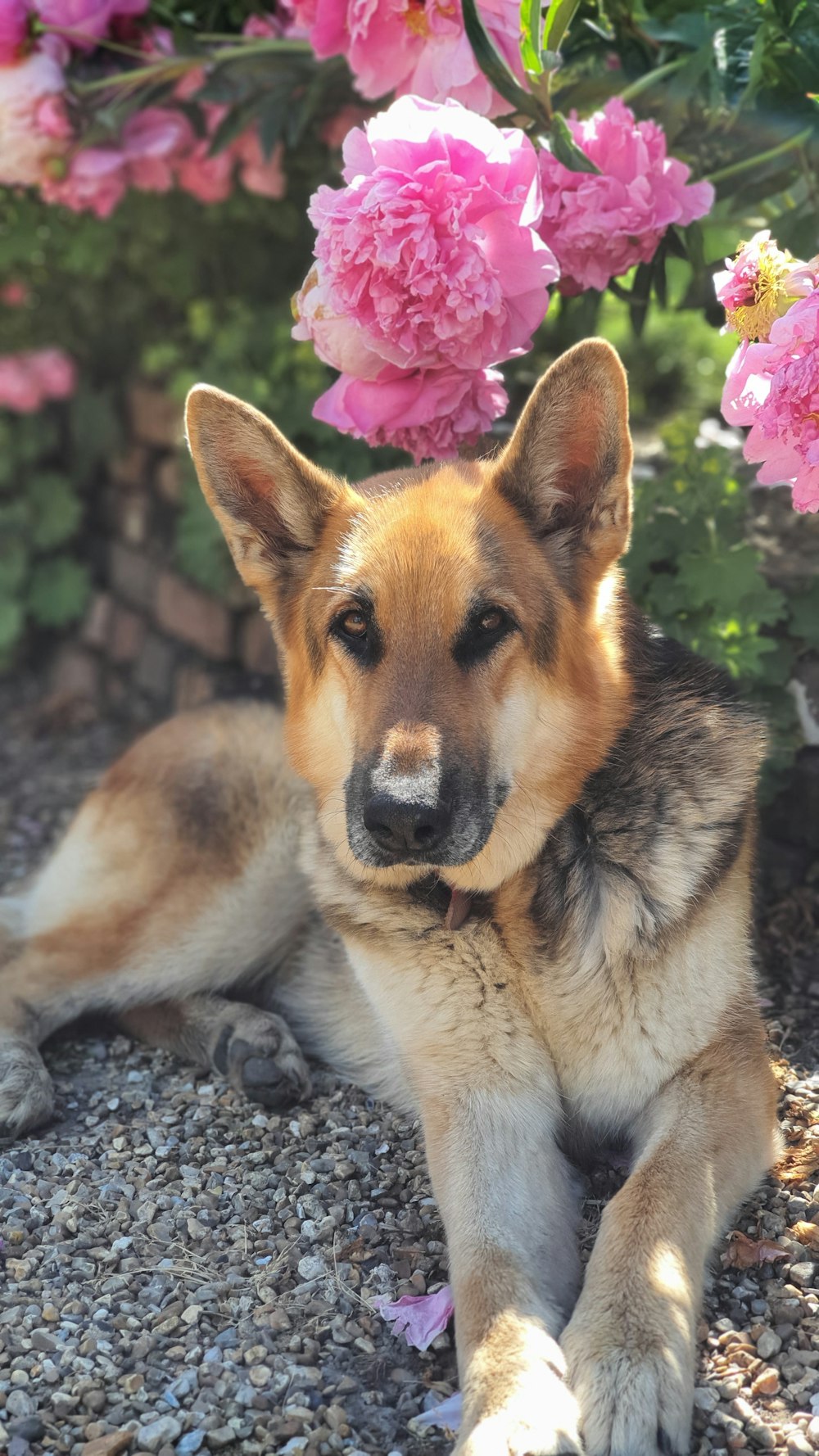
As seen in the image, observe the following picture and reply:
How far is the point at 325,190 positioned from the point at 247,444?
0.58m

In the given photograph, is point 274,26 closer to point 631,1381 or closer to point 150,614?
point 150,614

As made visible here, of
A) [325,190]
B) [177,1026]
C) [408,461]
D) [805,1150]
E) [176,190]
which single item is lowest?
[177,1026]

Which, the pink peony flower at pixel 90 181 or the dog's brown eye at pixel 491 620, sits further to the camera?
the pink peony flower at pixel 90 181

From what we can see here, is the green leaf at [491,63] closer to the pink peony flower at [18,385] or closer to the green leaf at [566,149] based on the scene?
the green leaf at [566,149]

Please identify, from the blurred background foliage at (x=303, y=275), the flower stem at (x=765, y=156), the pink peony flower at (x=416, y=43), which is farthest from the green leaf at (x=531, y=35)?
the flower stem at (x=765, y=156)

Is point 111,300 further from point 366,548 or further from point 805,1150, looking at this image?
point 805,1150

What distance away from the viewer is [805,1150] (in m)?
2.87

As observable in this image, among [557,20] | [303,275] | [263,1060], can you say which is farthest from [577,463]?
[303,275]

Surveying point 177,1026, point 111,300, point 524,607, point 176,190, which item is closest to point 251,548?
point 524,607

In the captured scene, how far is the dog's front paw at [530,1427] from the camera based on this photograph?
204cm

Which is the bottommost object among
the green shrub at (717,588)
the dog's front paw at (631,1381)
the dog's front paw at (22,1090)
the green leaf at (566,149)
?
the dog's front paw at (22,1090)

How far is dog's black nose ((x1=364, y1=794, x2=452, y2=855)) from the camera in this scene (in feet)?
7.89

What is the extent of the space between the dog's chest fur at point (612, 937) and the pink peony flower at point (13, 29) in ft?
8.04

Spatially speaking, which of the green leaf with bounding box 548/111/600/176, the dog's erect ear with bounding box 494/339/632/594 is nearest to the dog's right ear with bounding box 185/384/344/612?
the dog's erect ear with bounding box 494/339/632/594
